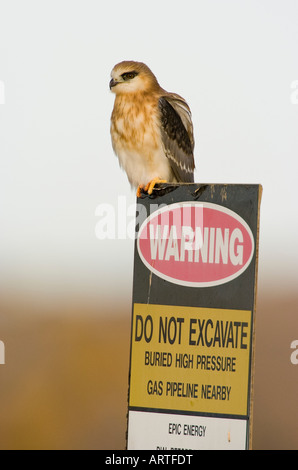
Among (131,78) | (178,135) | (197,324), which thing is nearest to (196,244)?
(197,324)

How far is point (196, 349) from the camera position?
3.34 m

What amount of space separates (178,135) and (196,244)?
2.67 meters

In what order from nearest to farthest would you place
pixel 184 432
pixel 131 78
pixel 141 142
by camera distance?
pixel 184 432, pixel 141 142, pixel 131 78

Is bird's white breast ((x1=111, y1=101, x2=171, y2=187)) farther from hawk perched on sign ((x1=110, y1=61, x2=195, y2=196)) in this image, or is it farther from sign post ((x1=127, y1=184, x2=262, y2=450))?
sign post ((x1=127, y1=184, x2=262, y2=450))

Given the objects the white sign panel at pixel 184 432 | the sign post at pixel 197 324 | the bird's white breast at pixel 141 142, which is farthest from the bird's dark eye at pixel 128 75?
the white sign panel at pixel 184 432

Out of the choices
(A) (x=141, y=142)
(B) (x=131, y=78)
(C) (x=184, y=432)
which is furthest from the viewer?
(B) (x=131, y=78)

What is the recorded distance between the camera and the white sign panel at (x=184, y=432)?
3256 millimetres

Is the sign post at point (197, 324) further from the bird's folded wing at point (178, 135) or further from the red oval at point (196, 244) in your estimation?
the bird's folded wing at point (178, 135)

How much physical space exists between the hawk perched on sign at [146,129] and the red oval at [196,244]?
2263 millimetres

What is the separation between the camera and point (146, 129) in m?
5.78

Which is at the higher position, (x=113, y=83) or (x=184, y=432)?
(x=113, y=83)

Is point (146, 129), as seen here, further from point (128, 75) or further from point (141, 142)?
point (128, 75)

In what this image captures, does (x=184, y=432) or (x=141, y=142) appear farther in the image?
(x=141, y=142)

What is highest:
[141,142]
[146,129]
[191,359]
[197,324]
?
[146,129]
